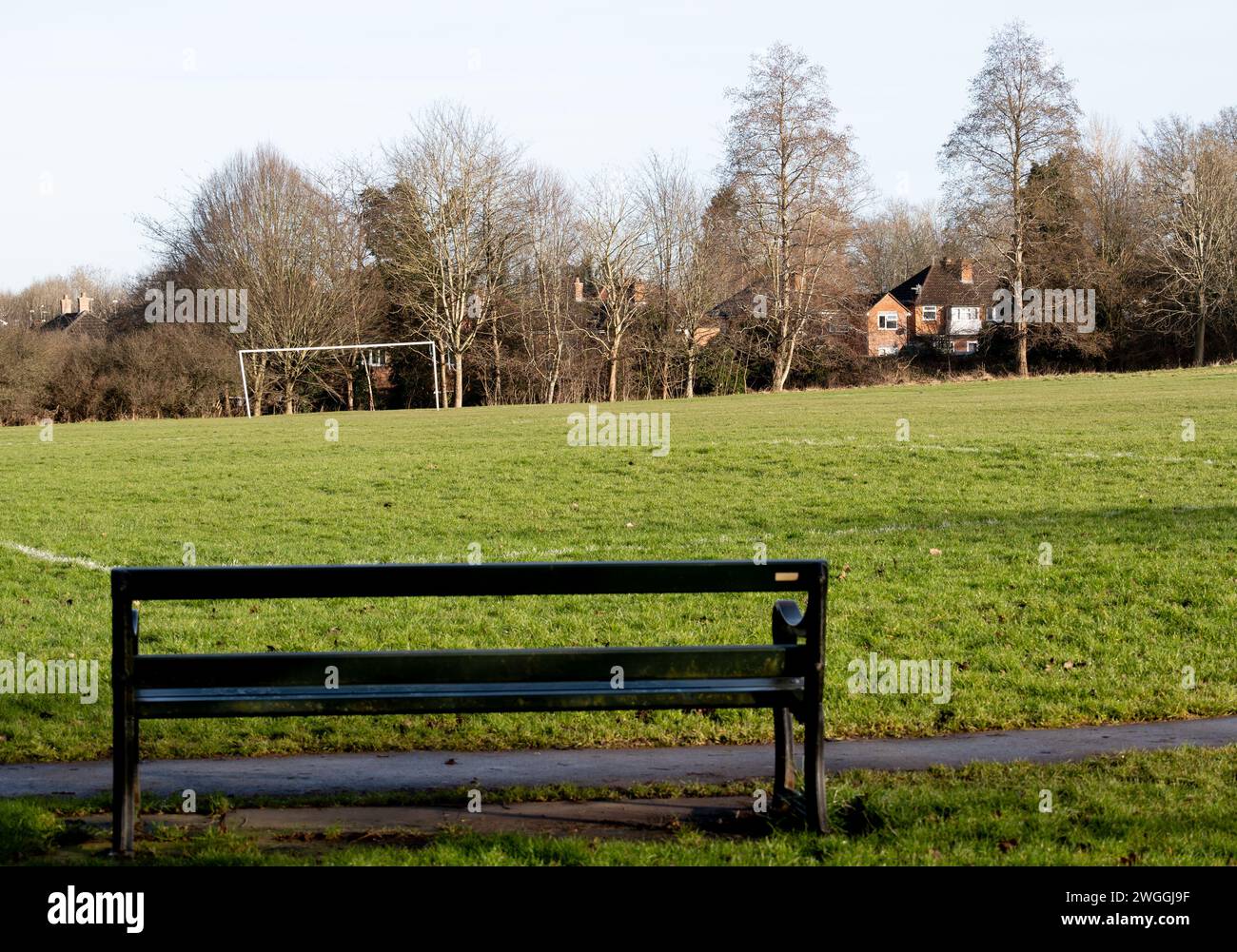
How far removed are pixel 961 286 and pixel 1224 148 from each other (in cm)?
2010

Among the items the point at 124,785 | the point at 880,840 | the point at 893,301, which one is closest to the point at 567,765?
the point at 880,840

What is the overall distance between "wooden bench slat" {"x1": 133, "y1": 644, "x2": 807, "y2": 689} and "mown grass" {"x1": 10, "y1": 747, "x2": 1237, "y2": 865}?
0.65m

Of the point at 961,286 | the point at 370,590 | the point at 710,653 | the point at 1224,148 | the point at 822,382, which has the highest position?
the point at 1224,148

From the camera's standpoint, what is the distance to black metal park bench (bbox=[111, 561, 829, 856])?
4.73 meters

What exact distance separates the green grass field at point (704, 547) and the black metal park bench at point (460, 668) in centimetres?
185

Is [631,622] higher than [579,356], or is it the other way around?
[579,356]

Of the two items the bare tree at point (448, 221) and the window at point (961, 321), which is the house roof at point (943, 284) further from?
the bare tree at point (448, 221)

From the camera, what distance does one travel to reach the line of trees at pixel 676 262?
2281 inches

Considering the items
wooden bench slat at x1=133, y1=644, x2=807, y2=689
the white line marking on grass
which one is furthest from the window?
wooden bench slat at x1=133, y1=644, x2=807, y2=689

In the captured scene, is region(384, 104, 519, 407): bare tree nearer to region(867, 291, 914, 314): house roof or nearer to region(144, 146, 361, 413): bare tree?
region(144, 146, 361, 413): bare tree

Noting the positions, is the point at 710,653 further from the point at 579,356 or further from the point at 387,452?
the point at 579,356

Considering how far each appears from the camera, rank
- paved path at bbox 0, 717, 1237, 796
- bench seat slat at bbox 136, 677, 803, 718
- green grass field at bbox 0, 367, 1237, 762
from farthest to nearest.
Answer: green grass field at bbox 0, 367, 1237, 762, paved path at bbox 0, 717, 1237, 796, bench seat slat at bbox 136, 677, 803, 718

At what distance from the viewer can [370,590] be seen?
472 centimetres
